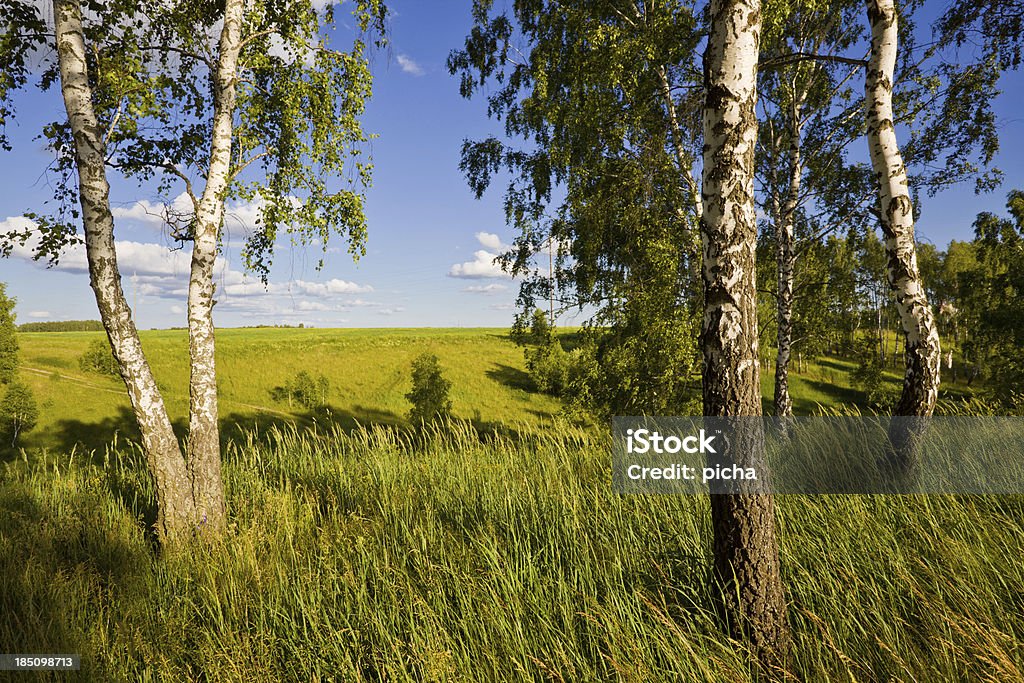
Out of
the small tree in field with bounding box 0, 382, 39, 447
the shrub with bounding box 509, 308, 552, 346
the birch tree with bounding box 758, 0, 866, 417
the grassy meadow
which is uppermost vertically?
the birch tree with bounding box 758, 0, 866, 417

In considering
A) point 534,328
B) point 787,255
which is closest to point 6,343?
point 534,328

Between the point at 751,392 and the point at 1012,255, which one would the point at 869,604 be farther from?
the point at 1012,255

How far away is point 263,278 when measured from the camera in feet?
27.7

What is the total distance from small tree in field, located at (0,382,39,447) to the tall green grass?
59.5 feet

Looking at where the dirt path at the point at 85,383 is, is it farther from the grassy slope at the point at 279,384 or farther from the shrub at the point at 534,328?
the shrub at the point at 534,328

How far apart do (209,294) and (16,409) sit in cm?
1943

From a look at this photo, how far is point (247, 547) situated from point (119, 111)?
194 inches

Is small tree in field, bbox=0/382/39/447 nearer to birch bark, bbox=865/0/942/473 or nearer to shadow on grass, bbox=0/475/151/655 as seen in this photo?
shadow on grass, bbox=0/475/151/655

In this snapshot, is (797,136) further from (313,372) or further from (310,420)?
(313,372)

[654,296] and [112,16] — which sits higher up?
[112,16]

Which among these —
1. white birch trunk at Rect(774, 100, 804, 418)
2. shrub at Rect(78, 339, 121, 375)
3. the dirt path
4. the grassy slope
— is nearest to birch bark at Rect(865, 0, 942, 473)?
A: white birch trunk at Rect(774, 100, 804, 418)

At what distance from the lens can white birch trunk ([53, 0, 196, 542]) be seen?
182 inches

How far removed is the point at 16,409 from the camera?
17.6 meters

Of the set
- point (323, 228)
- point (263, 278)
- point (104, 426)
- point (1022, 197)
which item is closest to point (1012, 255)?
point (1022, 197)
